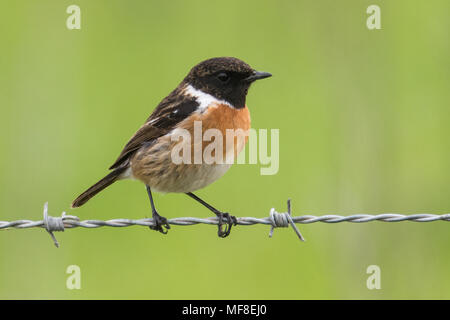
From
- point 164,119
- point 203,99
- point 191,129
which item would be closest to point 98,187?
point 164,119

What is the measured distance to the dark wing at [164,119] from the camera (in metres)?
5.54

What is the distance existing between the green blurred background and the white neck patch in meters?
2.02

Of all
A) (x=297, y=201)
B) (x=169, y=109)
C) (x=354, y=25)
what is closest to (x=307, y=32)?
(x=354, y=25)

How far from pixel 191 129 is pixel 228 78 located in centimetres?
56

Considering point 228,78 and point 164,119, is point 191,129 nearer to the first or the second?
point 164,119

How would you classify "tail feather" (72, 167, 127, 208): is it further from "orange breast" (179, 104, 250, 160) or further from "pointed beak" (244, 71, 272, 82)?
"pointed beak" (244, 71, 272, 82)

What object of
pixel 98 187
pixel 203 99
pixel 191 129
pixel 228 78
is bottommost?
pixel 98 187

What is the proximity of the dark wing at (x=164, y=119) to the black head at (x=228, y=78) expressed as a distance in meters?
0.20

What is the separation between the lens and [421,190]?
7.46 metres

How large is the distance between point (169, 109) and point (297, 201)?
250 cm

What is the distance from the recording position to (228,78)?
5656 mm

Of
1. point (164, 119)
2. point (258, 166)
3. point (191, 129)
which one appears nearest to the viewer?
point (191, 129)

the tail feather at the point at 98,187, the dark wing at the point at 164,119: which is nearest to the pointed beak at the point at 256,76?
the dark wing at the point at 164,119

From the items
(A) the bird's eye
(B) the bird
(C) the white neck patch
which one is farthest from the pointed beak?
(C) the white neck patch
